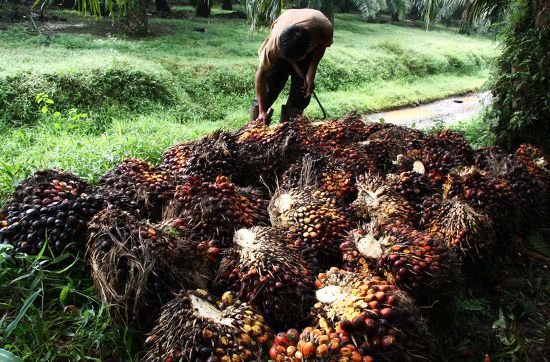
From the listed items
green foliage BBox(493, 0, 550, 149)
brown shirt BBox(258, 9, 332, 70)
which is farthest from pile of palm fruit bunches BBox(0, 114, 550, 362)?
brown shirt BBox(258, 9, 332, 70)

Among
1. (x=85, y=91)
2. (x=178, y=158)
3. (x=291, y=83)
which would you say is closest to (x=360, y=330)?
(x=178, y=158)

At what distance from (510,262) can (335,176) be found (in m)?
1.02

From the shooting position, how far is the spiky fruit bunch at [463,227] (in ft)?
6.63

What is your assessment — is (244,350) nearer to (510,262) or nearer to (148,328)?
(148,328)

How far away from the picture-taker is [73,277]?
181 cm

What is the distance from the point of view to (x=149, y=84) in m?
6.72

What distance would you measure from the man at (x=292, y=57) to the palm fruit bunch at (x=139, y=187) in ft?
4.54

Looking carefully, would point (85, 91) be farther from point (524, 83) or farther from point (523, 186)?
point (523, 186)

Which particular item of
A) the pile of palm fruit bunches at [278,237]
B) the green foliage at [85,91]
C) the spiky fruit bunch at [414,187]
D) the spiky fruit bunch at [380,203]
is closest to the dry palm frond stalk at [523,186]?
the pile of palm fruit bunches at [278,237]

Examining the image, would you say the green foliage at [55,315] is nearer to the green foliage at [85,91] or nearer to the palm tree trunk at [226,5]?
the green foliage at [85,91]

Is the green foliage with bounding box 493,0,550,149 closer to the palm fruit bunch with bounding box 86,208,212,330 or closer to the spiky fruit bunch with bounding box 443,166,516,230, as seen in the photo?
the spiky fruit bunch with bounding box 443,166,516,230

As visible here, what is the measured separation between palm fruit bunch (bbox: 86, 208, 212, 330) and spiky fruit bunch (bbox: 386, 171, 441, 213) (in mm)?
1173

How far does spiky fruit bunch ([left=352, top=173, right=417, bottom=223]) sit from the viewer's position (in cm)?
213

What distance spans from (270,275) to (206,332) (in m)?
0.31
